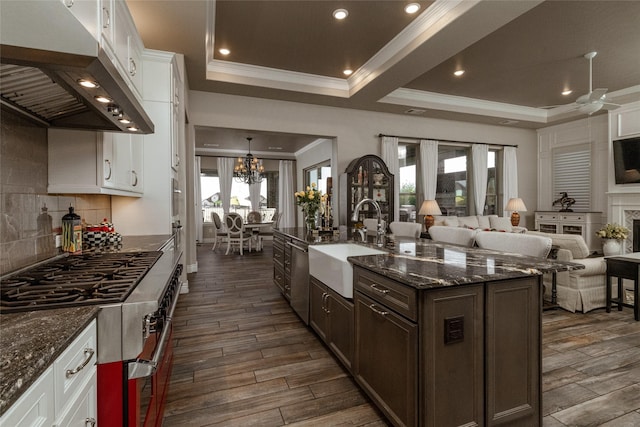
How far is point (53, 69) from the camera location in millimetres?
1036

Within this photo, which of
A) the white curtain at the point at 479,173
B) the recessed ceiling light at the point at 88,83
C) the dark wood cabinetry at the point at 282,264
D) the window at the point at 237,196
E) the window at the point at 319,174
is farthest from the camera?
the window at the point at 237,196

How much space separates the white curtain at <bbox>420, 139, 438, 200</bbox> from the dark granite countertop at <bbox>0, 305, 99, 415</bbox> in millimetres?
6529

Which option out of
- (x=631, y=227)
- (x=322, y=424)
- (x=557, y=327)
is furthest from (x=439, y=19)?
(x=631, y=227)

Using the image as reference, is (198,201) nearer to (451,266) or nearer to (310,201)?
(310,201)

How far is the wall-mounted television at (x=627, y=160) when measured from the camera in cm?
574

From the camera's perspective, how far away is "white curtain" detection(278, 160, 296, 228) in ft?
34.9

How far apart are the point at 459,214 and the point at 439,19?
504 centimetres

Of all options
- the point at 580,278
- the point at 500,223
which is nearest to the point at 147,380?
the point at 580,278

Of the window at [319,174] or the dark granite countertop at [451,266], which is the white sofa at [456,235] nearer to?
the dark granite countertop at [451,266]

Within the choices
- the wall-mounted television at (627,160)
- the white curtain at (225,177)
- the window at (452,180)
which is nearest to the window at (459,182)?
the window at (452,180)

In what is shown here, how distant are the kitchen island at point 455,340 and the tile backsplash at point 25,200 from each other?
5.83ft

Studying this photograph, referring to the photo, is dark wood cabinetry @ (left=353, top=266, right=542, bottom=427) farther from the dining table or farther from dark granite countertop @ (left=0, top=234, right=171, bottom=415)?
the dining table

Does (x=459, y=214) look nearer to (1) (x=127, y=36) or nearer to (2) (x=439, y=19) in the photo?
(2) (x=439, y=19)

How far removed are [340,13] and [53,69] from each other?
308 cm
